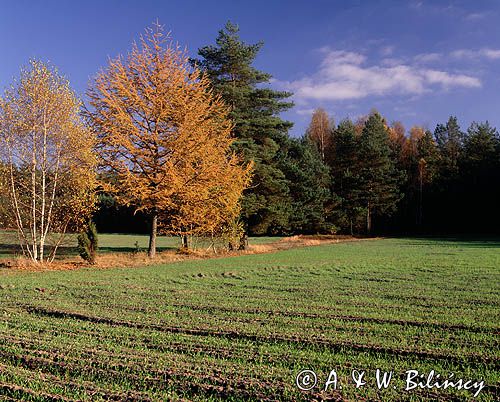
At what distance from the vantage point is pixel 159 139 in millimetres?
20125

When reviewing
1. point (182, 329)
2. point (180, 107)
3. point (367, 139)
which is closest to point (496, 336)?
point (182, 329)

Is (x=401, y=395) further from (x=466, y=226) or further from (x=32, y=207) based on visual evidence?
(x=466, y=226)

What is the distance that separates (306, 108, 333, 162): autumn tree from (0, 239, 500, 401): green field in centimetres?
4618

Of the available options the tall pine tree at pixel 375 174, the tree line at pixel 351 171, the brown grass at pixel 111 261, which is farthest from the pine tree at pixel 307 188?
the brown grass at pixel 111 261

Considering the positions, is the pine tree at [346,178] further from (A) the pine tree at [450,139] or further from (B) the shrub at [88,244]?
(B) the shrub at [88,244]

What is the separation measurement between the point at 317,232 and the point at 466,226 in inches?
834

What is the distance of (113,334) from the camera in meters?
6.18

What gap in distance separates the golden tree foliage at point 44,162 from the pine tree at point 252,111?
10.9m

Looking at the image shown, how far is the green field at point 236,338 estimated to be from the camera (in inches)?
166

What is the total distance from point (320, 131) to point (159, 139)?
3959cm

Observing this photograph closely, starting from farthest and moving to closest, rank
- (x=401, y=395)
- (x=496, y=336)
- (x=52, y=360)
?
(x=496, y=336), (x=52, y=360), (x=401, y=395)

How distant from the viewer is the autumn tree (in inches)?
2222

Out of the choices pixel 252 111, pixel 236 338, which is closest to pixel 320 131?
pixel 252 111

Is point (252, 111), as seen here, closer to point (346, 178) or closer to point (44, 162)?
point (44, 162)
